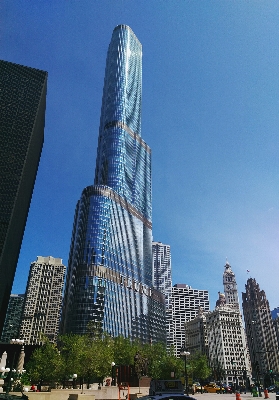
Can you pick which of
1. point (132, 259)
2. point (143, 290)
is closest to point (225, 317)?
point (143, 290)

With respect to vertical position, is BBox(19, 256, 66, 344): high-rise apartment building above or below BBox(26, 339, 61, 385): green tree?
above

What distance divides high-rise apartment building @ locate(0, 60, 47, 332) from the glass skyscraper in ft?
94.7

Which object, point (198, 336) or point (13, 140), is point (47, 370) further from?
point (198, 336)

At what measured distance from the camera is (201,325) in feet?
605

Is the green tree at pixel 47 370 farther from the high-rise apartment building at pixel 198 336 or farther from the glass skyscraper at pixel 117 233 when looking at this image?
the high-rise apartment building at pixel 198 336

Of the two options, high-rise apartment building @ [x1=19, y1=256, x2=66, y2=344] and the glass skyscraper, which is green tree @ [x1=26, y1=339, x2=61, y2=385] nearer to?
the glass skyscraper

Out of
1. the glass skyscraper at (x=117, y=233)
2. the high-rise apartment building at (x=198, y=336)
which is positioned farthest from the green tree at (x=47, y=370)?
the high-rise apartment building at (x=198, y=336)

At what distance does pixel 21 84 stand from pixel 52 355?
96815 mm

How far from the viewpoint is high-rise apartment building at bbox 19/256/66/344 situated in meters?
180

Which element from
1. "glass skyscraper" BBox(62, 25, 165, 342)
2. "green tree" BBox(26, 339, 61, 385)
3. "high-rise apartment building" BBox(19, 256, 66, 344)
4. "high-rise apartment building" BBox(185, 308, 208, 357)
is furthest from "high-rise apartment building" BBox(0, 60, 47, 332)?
"high-rise apartment building" BBox(185, 308, 208, 357)

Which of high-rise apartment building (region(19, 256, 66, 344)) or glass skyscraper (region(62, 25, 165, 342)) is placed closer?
glass skyscraper (region(62, 25, 165, 342))

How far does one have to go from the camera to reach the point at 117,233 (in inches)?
5664

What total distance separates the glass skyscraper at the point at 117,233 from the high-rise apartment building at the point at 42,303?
57930mm

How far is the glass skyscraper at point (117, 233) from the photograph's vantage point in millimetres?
125931
